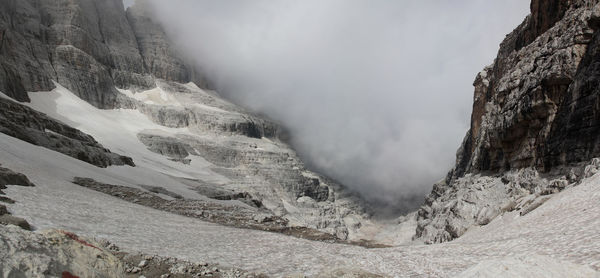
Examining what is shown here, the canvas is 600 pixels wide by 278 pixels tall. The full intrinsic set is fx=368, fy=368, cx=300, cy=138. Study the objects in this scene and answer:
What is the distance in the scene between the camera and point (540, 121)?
3747 cm

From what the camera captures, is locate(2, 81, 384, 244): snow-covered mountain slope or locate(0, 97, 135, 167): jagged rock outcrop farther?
locate(2, 81, 384, 244): snow-covered mountain slope

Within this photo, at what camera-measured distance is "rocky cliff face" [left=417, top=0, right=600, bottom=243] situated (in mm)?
29891

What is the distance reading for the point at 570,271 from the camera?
21.8 feet

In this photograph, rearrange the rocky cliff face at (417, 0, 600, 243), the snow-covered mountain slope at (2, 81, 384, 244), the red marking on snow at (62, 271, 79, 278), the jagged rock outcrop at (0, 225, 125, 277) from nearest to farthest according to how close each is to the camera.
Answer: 1. the jagged rock outcrop at (0, 225, 125, 277)
2. the red marking on snow at (62, 271, 79, 278)
3. the rocky cliff face at (417, 0, 600, 243)
4. the snow-covered mountain slope at (2, 81, 384, 244)

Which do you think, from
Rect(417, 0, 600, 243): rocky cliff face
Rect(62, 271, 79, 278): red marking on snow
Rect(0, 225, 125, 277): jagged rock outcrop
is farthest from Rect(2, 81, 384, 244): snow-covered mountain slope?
Rect(62, 271, 79, 278): red marking on snow

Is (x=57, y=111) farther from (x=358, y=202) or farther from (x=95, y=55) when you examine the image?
(x=358, y=202)

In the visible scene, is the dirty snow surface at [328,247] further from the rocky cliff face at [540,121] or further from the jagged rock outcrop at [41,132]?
the jagged rock outcrop at [41,132]

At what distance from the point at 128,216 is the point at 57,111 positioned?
10218 cm

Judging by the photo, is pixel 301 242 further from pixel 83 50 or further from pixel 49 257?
pixel 83 50

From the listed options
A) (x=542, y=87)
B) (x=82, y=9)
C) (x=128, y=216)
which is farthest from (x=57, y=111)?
(x=542, y=87)

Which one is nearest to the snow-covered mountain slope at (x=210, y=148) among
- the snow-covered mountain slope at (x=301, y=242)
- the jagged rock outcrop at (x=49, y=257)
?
the snow-covered mountain slope at (x=301, y=242)

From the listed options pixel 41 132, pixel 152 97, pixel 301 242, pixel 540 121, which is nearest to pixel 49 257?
pixel 301 242

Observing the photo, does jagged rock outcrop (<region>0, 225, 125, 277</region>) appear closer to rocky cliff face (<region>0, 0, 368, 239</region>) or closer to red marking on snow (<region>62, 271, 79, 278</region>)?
red marking on snow (<region>62, 271, 79, 278</region>)

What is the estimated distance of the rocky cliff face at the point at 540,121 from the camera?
29891 millimetres
